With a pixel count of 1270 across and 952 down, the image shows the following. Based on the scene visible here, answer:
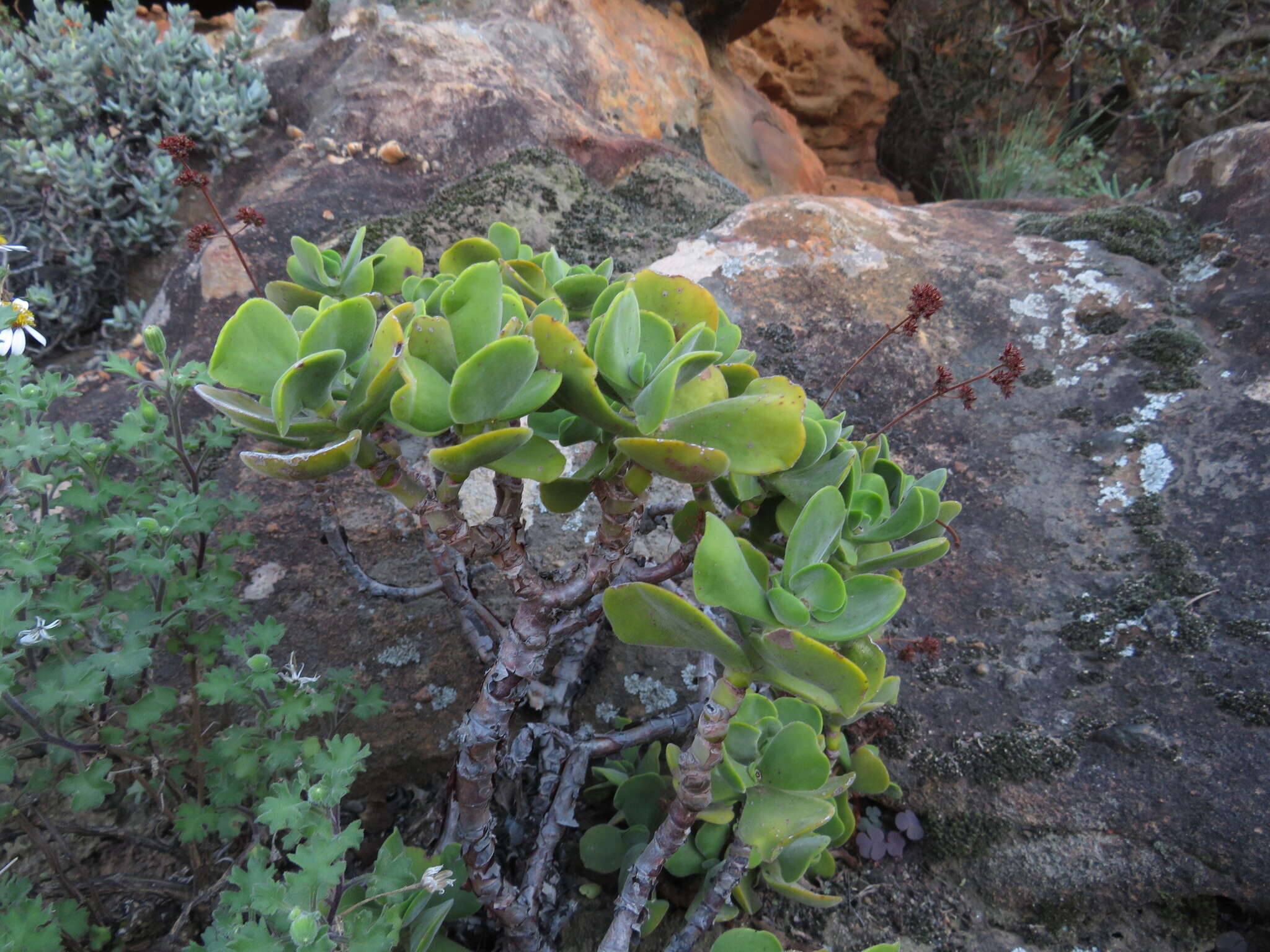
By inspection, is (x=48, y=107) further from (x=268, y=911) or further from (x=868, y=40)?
(x=868, y=40)

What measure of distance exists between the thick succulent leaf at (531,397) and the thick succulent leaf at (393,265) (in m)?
0.66

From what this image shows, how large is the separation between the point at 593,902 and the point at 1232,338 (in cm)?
232

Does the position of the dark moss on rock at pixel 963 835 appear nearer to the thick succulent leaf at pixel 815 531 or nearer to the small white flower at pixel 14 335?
the thick succulent leaf at pixel 815 531

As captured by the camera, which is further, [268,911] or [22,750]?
[22,750]

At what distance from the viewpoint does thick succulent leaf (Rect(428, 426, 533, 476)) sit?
0.84 m

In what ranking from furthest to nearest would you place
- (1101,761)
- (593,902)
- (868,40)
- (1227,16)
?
(868,40) → (1227,16) → (1101,761) → (593,902)

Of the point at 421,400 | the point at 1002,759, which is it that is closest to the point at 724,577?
the point at 421,400

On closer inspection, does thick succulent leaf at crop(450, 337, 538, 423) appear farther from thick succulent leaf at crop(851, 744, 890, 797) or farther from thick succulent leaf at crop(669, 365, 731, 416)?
A: thick succulent leaf at crop(851, 744, 890, 797)

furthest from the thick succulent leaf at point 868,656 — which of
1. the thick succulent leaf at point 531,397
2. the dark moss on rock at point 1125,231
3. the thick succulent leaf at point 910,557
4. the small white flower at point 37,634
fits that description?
the dark moss on rock at point 1125,231

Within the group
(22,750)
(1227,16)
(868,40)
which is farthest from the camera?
(868,40)

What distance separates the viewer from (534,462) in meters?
0.95

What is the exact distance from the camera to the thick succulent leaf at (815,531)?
0.94 m

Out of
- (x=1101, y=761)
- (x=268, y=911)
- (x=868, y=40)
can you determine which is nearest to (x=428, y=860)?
(x=268, y=911)

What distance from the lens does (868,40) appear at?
28.1ft
